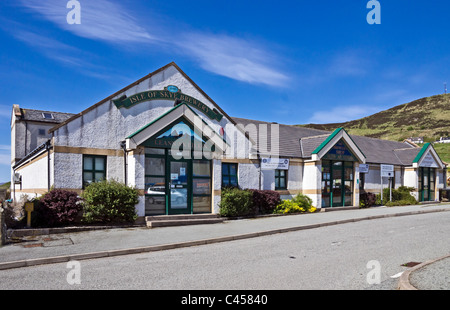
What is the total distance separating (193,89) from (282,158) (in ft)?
20.7

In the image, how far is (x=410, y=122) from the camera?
3307 inches

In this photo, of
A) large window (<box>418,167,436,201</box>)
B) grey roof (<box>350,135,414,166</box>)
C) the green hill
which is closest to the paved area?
grey roof (<box>350,135,414,166</box>)

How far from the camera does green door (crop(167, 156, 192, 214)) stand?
48.8 ft

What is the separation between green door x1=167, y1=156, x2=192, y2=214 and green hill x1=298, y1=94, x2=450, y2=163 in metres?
49.6

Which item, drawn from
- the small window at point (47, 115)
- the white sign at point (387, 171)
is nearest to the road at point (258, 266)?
the white sign at point (387, 171)

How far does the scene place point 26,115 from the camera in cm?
2555

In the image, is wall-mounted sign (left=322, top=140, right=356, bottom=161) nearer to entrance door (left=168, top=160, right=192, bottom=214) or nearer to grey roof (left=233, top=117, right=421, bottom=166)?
grey roof (left=233, top=117, right=421, bottom=166)

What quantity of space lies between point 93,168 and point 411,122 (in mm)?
84859

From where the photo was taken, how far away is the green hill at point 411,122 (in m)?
69.9

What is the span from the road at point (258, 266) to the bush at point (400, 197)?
13439 mm

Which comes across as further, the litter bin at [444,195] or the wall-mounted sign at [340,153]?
the litter bin at [444,195]

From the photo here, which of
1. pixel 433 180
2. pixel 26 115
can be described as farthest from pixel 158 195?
pixel 433 180

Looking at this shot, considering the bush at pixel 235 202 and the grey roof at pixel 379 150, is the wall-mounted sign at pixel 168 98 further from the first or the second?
the grey roof at pixel 379 150

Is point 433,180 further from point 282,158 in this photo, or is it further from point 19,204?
point 19,204
